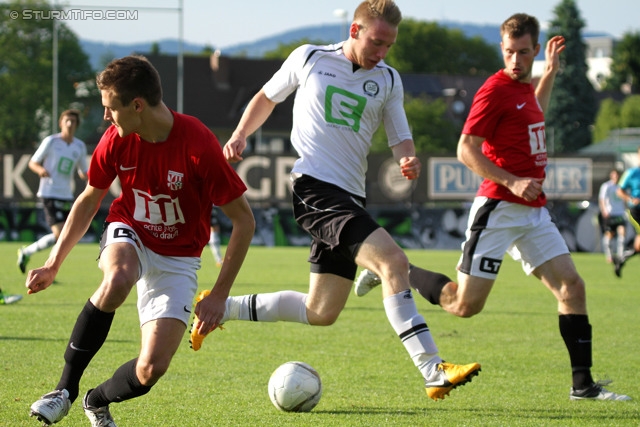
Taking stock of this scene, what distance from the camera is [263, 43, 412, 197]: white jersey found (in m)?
5.87

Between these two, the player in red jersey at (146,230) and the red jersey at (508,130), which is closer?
the player in red jersey at (146,230)

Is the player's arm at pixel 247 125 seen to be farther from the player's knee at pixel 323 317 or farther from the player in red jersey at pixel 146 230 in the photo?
the player's knee at pixel 323 317

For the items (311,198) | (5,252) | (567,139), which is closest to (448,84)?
(567,139)

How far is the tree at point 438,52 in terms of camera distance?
94000mm

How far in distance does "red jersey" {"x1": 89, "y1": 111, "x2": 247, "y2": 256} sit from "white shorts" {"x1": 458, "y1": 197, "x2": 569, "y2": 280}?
2.18 meters

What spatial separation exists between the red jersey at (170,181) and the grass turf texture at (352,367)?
1.09 metres

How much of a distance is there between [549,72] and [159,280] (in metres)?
3.62

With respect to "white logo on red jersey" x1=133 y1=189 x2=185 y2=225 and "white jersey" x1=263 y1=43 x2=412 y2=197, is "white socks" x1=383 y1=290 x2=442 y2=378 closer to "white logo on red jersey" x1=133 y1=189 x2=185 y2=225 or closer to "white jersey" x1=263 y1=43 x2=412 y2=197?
"white jersey" x1=263 y1=43 x2=412 y2=197

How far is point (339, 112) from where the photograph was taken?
232 inches

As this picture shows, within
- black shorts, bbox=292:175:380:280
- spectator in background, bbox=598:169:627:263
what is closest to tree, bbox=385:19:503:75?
spectator in background, bbox=598:169:627:263

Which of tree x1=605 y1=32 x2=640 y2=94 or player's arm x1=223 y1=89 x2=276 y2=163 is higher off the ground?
player's arm x1=223 y1=89 x2=276 y2=163

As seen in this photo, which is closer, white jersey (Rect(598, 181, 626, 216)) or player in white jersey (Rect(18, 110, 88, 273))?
player in white jersey (Rect(18, 110, 88, 273))

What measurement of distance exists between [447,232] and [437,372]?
2327cm

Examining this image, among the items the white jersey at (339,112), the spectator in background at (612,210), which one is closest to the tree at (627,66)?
the spectator in background at (612,210)
